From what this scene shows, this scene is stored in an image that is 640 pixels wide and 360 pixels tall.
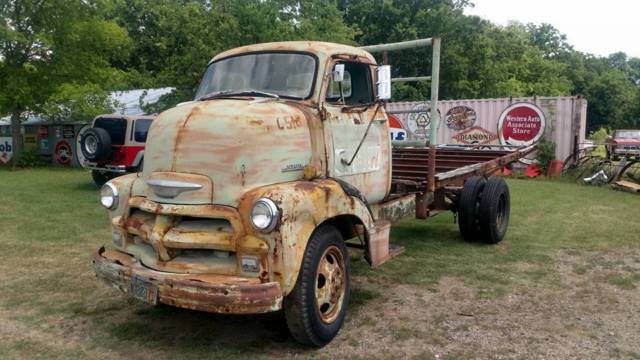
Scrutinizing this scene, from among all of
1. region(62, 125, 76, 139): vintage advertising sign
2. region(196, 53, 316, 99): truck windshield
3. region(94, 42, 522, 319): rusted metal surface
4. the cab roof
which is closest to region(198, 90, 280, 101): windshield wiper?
region(196, 53, 316, 99): truck windshield

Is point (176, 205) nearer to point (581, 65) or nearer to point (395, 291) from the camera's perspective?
point (395, 291)

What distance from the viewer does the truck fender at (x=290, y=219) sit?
3.99 meters

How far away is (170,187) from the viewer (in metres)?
4.28

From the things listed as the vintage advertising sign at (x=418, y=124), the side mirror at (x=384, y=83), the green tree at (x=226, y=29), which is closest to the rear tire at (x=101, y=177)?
the green tree at (x=226, y=29)

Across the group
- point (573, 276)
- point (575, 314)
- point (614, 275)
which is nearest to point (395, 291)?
point (575, 314)

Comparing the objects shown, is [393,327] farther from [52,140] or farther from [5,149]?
[5,149]

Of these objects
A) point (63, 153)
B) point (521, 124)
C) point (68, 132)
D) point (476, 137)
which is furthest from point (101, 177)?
point (521, 124)

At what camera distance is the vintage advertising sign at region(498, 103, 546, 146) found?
57.2 ft

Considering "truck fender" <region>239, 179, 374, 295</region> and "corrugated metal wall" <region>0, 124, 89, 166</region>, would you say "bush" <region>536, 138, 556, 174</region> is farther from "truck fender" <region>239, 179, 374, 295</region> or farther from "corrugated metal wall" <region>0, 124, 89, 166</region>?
"corrugated metal wall" <region>0, 124, 89, 166</region>

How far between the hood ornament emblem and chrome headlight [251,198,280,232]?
55 cm

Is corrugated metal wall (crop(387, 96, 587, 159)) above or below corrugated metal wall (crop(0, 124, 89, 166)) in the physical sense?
above

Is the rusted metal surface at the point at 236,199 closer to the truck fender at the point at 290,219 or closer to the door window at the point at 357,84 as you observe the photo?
the truck fender at the point at 290,219

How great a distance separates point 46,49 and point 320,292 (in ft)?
59.3

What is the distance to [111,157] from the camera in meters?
12.8
